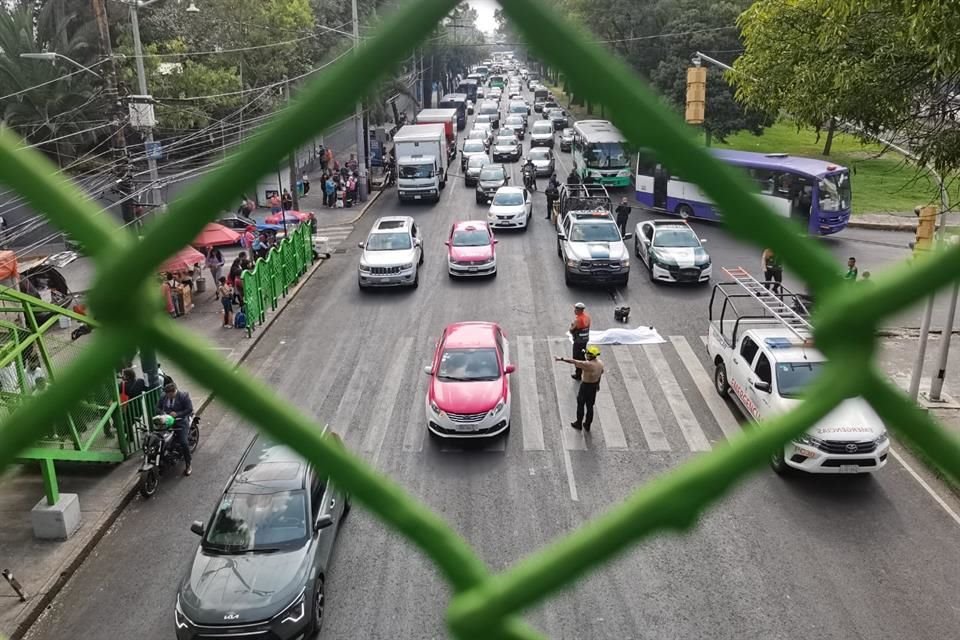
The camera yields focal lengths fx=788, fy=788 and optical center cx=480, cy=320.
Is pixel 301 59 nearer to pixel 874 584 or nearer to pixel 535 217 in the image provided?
pixel 535 217

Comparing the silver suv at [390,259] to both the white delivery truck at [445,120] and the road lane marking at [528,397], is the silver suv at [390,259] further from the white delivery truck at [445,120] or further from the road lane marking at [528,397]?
the white delivery truck at [445,120]

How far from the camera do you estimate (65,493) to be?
444 inches

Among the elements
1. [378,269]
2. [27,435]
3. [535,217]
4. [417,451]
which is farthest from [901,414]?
[535,217]

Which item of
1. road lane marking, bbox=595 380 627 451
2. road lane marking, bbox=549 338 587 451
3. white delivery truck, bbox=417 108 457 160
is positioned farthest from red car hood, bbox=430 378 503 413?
white delivery truck, bbox=417 108 457 160

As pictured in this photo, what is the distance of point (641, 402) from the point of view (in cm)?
1409

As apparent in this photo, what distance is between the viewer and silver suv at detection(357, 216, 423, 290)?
20922 millimetres

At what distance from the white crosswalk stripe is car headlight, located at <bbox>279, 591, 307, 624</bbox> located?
4.13 metres

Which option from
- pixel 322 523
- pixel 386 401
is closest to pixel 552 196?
pixel 386 401

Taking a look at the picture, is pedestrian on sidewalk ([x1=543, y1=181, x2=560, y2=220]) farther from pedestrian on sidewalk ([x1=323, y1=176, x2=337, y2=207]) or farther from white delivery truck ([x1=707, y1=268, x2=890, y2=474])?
white delivery truck ([x1=707, y1=268, x2=890, y2=474])

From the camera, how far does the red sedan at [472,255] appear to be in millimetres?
21844

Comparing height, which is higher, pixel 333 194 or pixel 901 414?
pixel 901 414

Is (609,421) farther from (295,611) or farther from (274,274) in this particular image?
(274,274)

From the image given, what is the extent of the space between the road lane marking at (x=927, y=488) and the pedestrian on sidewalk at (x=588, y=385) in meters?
4.69

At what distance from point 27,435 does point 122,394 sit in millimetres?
13198
